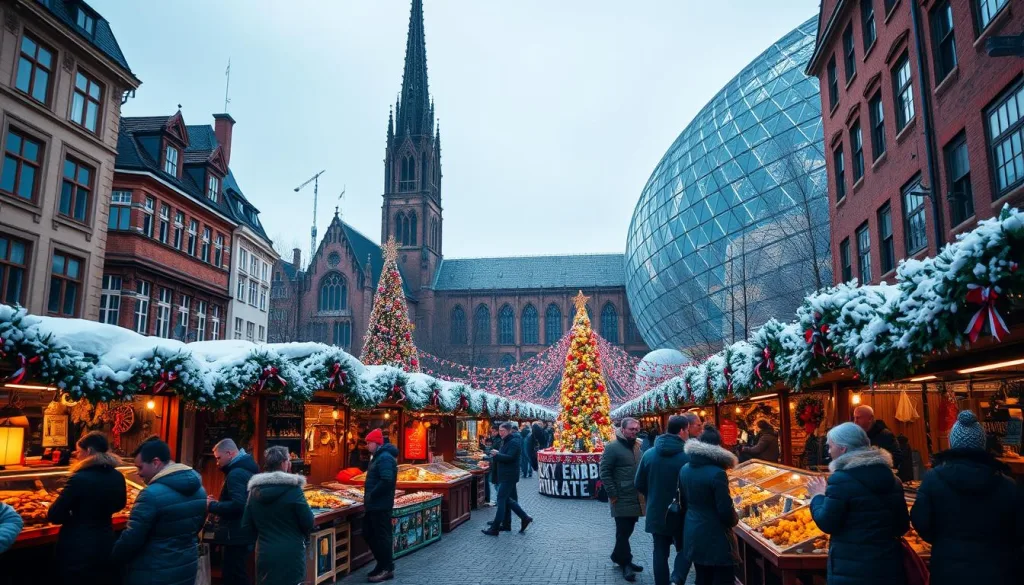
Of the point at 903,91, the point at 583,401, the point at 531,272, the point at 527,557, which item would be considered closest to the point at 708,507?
the point at 527,557

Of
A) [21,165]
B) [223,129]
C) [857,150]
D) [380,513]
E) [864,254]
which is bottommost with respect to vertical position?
[380,513]

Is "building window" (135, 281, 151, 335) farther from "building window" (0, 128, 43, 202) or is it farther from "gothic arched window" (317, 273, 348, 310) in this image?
"gothic arched window" (317, 273, 348, 310)

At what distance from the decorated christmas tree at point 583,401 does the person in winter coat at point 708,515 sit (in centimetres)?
1610

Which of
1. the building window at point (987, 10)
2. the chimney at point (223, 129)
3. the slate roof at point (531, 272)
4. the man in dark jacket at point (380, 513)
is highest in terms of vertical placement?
the slate roof at point (531, 272)

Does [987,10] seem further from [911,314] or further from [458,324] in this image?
[458,324]

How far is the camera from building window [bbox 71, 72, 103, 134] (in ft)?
73.1

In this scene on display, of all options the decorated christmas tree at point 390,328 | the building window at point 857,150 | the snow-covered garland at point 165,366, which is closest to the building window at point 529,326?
the decorated christmas tree at point 390,328

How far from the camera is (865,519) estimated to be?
5.03 meters

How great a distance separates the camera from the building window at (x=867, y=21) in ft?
67.4

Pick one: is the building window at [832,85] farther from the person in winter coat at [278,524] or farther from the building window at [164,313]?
the building window at [164,313]

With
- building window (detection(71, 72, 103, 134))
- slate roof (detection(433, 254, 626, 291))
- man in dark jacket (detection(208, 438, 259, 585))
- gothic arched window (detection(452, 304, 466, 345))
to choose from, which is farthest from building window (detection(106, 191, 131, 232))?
slate roof (detection(433, 254, 626, 291))

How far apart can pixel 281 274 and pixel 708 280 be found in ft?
150

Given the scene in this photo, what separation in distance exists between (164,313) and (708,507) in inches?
1097

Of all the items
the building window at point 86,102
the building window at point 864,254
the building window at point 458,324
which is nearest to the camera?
the building window at point 864,254
